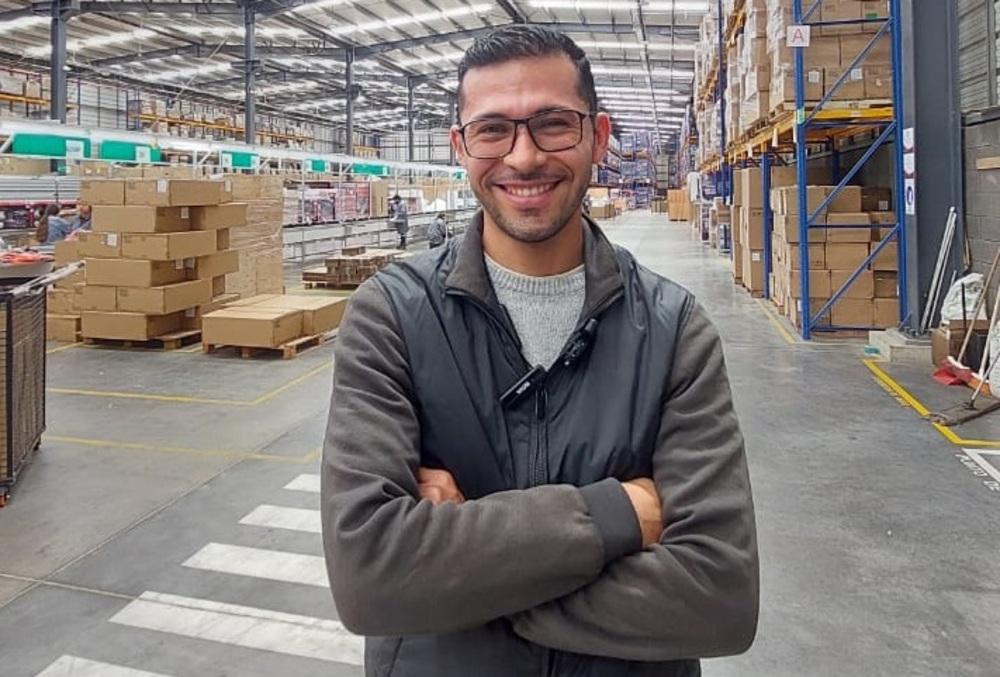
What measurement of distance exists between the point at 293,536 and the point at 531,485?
278cm

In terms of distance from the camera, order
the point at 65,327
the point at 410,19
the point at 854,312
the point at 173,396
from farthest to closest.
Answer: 1. the point at 410,19
2. the point at 65,327
3. the point at 854,312
4. the point at 173,396

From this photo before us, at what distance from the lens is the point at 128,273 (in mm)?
7996

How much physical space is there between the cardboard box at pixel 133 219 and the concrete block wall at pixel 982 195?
7761 millimetres

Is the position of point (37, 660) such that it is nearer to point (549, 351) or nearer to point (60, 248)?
point (549, 351)

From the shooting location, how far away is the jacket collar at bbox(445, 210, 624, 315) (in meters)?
1.21

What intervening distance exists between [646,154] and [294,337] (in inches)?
1597

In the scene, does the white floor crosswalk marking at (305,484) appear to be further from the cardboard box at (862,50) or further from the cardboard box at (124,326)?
the cardboard box at (862,50)

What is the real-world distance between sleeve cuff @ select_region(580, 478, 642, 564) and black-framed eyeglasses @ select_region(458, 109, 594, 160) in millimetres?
508

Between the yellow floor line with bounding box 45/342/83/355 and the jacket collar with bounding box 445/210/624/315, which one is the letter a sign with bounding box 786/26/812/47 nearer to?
the jacket collar with bounding box 445/210/624/315

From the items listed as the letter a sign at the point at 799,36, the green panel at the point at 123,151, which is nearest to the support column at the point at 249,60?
the green panel at the point at 123,151

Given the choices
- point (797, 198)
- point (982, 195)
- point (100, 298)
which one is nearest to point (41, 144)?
point (100, 298)

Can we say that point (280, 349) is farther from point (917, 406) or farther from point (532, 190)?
point (532, 190)

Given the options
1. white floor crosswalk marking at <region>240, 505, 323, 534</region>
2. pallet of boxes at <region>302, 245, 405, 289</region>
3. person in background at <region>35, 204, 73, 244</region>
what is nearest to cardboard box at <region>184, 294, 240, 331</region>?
person in background at <region>35, 204, 73, 244</region>

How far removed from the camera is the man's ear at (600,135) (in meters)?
1.23
